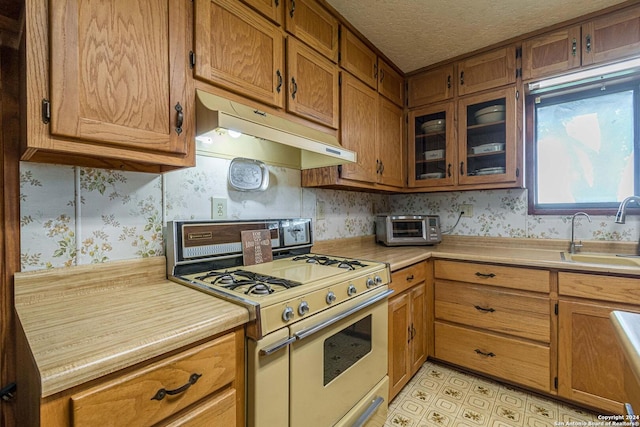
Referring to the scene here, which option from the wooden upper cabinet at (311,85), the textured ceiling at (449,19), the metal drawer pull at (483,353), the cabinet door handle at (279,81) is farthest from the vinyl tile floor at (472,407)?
the textured ceiling at (449,19)

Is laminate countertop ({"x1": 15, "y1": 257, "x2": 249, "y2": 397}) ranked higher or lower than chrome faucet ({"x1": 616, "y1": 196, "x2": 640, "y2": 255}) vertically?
lower

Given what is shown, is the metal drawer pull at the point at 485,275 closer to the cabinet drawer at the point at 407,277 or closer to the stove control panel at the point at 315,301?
the cabinet drawer at the point at 407,277

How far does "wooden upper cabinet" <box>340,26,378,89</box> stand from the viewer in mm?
1856

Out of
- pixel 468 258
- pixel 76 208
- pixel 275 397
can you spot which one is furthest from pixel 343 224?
pixel 76 208

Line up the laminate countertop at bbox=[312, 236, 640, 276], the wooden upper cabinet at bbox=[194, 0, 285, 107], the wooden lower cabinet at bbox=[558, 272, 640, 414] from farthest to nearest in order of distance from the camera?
1. the laminate countertop at bbox=[312, 236, 640, 276]
2. the wooden lower cabinet at bbox=[558, 272, 640, 414]
3. the wooden upper cabinet at bbox=[194, 0, 285, 107]

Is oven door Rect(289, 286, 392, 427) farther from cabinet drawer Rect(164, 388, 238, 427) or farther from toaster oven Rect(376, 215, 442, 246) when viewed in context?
toaster oven Rect(376, 215, 442, 246)

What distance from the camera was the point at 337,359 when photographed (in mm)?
1235

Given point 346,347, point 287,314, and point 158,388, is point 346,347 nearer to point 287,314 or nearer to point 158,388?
point 287,314

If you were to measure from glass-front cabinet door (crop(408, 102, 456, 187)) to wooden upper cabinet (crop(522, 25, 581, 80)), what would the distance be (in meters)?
0.55

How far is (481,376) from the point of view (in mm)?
2012

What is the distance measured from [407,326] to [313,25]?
6.33ft

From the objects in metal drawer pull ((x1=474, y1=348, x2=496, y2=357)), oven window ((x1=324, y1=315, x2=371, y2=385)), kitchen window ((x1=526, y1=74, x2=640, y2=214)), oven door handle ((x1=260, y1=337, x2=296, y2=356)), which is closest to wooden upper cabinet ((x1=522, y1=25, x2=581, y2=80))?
kitchen window ((x1=526, y1=74, x2=640, y2=214))

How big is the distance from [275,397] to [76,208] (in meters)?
0.99

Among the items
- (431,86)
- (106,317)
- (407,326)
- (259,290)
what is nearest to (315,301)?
(259,290)
